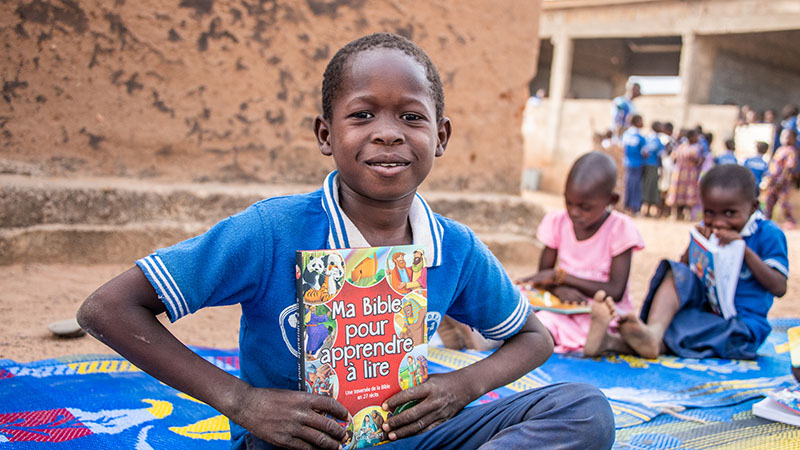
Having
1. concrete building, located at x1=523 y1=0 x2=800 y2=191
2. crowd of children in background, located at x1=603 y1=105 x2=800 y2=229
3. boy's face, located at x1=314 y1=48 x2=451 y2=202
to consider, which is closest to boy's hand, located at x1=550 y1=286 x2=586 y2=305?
boy's face, located at x1=314 y1=48 x2=451 y2=202

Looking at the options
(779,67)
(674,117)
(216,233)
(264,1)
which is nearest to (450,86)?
(264,1)

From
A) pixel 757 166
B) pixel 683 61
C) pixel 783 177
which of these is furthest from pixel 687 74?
pixel 757 166

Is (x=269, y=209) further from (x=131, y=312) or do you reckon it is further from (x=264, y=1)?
(x=264, y=1)

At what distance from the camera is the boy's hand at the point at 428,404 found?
3.87 ft

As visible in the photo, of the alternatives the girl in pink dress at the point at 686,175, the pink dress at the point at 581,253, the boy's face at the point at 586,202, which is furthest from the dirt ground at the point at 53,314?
the girl in pink dress at the point at 686,175

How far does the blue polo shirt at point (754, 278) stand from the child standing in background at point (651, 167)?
786 centimetres

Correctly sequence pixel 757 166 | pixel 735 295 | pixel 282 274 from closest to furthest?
pixel 282 274
pixel 735 295
pixel 757 166

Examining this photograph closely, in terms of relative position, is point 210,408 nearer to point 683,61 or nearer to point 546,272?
point 546,272

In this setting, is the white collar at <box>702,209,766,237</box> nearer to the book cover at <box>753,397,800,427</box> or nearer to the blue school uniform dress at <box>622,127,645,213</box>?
the book cover at <box>753,397,800,427</box>

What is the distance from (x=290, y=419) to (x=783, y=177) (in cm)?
1081

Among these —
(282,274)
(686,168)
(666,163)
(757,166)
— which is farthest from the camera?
(666,163)

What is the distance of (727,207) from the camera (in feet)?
8.76

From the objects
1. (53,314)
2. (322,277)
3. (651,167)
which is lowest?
(53,314)

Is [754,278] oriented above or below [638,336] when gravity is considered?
above
